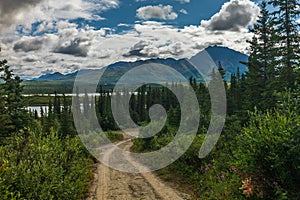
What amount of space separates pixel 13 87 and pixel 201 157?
21.2 meters

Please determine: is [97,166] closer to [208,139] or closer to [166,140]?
[166,140]

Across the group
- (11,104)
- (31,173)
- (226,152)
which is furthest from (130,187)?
(11,104)

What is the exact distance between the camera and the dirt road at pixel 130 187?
39.9ft

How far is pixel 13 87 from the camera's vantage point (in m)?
28.2

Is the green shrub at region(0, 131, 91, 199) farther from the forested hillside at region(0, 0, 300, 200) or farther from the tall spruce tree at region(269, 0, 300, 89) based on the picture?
the tall spruce tree at region(269, 0, 300, 89)

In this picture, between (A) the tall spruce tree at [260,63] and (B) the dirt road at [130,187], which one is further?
(A) the tall spruce tree at [260,63]

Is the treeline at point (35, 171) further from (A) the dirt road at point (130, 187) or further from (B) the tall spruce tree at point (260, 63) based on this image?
(B) the tall spruce tree at point (260, 63)

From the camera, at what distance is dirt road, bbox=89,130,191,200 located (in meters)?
12.2

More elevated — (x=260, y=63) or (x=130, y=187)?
(x=260, y=63)

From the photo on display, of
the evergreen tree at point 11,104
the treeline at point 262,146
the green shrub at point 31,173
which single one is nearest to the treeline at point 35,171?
the green shrub at point 31,173

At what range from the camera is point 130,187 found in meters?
13.8

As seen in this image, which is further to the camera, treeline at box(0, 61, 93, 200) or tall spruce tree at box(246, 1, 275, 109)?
tall spruce tree at box(246, 1, 275, 109)

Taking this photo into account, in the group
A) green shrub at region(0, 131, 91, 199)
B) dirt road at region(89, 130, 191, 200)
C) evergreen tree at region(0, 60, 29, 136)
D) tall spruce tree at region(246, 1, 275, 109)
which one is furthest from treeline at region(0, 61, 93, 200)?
tall spruce tree at region(246, 1, 275, 109)

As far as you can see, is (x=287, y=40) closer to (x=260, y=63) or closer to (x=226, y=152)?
(x=260, y=63)
